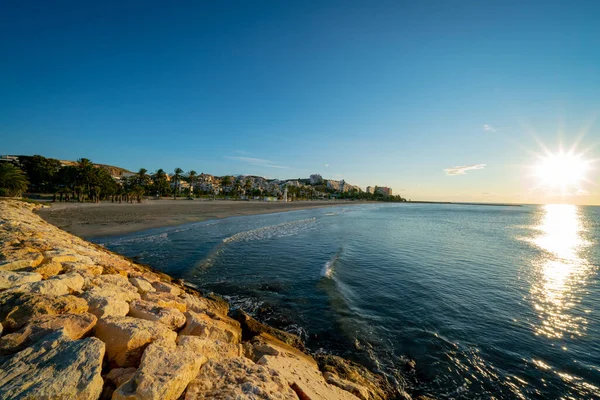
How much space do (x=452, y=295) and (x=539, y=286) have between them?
5.33 meters

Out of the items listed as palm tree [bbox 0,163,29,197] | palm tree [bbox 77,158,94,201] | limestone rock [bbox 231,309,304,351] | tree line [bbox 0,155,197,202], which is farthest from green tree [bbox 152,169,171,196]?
limestone rock [bbox 231,309,304,351]

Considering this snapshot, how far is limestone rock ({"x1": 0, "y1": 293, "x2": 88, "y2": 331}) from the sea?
4.66 metres

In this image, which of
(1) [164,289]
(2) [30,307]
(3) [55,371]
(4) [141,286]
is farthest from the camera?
(1) [164,289]

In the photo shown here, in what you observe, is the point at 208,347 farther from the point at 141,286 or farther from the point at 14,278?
the point at 14,278

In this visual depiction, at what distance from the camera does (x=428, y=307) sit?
843 cm

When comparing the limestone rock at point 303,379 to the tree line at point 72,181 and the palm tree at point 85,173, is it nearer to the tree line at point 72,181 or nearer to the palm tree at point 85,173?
the tree line at point 72,181

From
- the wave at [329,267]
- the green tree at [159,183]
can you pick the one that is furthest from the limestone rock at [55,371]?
the green tree at [159,183]

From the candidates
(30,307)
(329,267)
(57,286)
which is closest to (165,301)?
(57,286)

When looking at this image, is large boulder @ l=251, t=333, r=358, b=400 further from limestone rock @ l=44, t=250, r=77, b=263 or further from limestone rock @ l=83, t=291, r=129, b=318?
limestone rock @ l=44, t=250, r=77, b=263

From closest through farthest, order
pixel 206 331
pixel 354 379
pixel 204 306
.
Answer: pixel 206 331, pixel 354 379, pixel 204 306

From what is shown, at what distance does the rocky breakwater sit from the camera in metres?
2.57

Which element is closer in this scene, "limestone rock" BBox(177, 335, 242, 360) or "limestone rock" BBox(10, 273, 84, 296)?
"limestone rock" BBox(177, 335, 242, 360)

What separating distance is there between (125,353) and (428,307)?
888cm

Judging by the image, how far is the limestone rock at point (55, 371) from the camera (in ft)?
7.64
